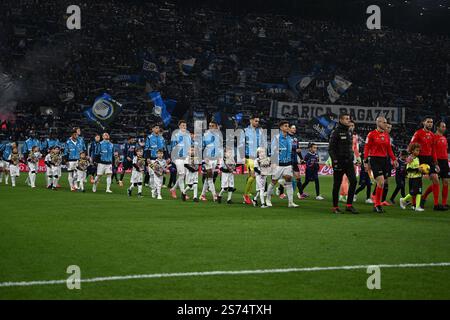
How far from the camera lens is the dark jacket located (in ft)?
49.9

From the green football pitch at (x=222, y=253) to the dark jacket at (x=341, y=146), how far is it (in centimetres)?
137

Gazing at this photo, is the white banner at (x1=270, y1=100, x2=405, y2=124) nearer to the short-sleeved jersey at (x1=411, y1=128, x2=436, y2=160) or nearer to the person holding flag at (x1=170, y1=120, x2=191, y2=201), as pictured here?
the person holding flag at (x1=170, y1=120, x2=191, y2=201)

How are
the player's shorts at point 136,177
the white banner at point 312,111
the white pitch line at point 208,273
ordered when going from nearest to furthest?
the white pitch line at point 208,273 → the player's shorts at point 136,177 → the white banner at point 312,111

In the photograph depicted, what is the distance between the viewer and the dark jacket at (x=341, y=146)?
15211 millimetres

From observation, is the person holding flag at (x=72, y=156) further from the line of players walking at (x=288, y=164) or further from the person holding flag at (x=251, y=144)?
the person holding flag at (x=251, y=144)

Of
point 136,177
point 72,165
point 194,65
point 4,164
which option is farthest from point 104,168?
point 194,65

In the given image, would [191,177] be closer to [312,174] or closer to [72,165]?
[312,174]

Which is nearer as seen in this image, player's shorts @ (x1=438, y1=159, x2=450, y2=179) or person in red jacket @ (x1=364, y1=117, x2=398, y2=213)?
person in red jacket @ (x1=364, y1=117, x2=398, y2=213)

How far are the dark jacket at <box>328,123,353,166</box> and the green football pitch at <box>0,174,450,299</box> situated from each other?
1.37m

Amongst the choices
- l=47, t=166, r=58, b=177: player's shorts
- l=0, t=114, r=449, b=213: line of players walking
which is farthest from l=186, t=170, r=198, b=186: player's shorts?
l=47, t=166, r=58, b=177: player's shorts

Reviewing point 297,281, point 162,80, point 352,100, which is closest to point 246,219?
point 297,281

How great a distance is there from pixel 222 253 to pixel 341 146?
22.9ft

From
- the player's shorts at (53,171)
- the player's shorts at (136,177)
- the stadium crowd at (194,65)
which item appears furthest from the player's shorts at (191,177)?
the stadium crowd at (194,65)

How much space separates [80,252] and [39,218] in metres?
5.05
